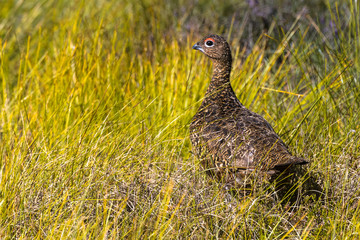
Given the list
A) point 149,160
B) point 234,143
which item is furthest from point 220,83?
point 149,160

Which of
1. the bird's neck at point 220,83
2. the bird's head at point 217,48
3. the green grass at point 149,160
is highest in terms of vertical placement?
the bird's head at point 217,48

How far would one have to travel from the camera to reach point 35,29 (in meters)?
5.04

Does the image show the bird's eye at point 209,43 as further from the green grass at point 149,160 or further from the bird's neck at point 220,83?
the green grass at point 149,160

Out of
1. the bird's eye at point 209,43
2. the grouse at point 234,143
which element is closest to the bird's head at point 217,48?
the bird's eye at point 209,43

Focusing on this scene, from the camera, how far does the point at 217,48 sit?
358 centimetres

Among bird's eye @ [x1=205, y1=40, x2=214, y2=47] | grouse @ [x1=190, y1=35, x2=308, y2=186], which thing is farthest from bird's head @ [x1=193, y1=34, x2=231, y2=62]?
grouse @ [x1=190, y1=35, x2=308, y2=186]

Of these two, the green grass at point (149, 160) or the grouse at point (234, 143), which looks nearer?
the green grass at point (149, 160)

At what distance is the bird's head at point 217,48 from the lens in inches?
140

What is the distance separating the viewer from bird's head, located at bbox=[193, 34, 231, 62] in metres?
3.56

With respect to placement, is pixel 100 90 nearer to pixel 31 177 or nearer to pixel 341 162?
pixel 31 177

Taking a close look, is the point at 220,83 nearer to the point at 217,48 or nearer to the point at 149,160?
the point at 217,48

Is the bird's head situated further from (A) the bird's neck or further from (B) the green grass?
(B) the green grass

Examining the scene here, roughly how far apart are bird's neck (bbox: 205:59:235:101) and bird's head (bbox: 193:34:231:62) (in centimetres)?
4

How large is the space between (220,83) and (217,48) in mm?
287
